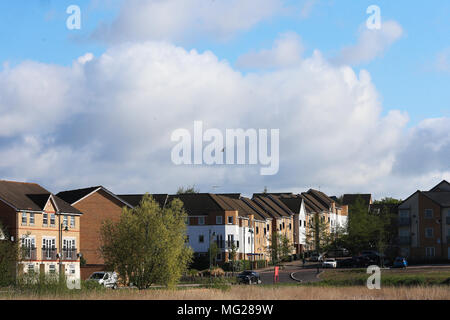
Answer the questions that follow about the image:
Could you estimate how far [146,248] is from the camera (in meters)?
54.2

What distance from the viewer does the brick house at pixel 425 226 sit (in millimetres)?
115062

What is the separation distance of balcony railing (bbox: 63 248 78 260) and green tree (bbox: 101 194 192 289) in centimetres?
2904

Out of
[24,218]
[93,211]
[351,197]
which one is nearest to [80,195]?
[93,211]

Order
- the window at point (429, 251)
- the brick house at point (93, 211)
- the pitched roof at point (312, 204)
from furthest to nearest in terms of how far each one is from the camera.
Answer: the pitched roof at point (312, 204) < the window at point (429, 251) < the brick house at point (93, 211)

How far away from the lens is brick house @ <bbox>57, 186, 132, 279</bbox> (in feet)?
305

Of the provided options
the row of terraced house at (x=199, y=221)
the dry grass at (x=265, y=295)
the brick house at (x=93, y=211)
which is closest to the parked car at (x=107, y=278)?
the row of terraced house at (x=199, y=221)

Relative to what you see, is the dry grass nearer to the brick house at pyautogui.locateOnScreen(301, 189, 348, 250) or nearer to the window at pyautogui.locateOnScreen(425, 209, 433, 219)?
the window at pyautogui.locateOnScreen(425, 209, 433, 219)

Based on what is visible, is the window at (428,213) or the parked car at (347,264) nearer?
the parked car at (347,264)

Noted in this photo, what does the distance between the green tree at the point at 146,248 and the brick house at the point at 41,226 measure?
22.2 metres

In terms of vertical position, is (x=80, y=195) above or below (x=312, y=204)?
above

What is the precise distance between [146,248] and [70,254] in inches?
1292

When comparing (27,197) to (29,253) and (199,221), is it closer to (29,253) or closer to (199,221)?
(29,253)

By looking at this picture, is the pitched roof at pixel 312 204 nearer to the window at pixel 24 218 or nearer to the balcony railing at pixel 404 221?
the balcony railing at pixel 404 221

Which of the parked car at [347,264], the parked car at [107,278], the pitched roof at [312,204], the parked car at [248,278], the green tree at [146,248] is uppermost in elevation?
the pitched roof at [312,204]
